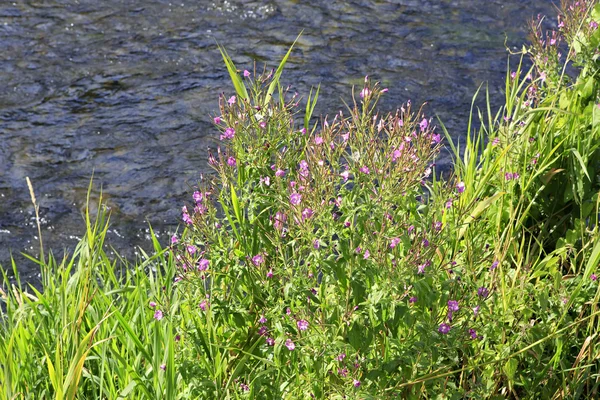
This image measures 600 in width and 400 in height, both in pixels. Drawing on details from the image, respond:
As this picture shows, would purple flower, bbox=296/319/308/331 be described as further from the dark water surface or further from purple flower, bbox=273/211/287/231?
the dark water surface

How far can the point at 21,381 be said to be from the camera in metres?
2.59

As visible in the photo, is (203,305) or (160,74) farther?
(160,74)

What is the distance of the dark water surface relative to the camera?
15.9 ft

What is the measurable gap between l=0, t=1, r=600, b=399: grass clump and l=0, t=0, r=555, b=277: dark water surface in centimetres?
189

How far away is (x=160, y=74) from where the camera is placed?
20.3ft

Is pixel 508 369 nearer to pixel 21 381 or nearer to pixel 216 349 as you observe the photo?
pixel 216 349

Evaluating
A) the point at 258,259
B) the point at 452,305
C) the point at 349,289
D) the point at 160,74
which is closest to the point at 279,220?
the point at 258,259

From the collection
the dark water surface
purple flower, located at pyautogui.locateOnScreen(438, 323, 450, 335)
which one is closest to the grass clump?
purple flower, located at pyautogui.locateOnScreen(438, 323, 450, 335)

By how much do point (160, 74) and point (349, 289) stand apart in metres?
4.29

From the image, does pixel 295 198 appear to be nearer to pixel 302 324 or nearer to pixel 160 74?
pixel 302 324

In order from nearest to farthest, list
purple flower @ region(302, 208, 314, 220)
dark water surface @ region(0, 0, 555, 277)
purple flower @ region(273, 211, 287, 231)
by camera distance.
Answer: purple flower @ region(302, 208, 314, 220), purple flower @ region(273, 211, 287, 231), dark water surface @ region(0, 0, 555, 277)

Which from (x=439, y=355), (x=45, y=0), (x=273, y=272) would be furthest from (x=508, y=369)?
(x=45, y=0)

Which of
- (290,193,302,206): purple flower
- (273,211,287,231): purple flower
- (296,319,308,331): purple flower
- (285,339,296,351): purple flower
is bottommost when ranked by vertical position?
(285,339,296,351): purple flower

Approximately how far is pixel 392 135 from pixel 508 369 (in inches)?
32.9
